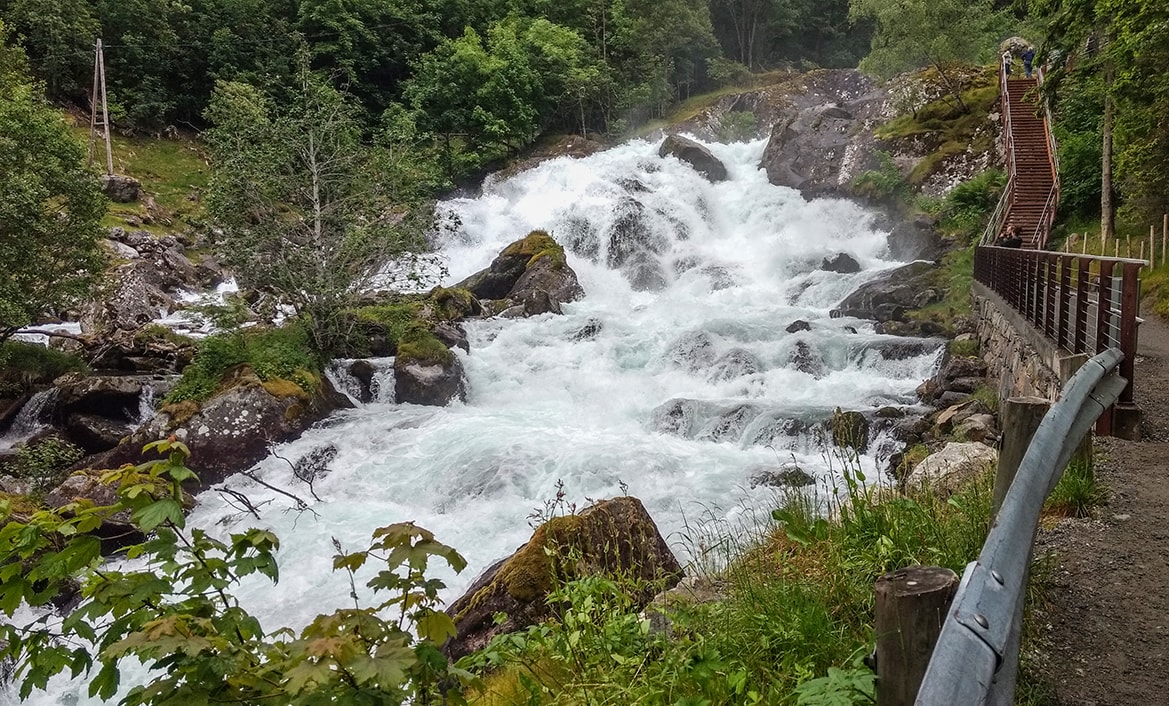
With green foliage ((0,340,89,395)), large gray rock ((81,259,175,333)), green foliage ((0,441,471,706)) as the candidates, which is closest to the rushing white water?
green foliage ((0,441,471,706))

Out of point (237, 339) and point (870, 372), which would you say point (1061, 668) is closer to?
point (870, 372)

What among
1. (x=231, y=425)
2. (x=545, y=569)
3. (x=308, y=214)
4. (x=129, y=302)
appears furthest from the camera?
(x=129, y=302)

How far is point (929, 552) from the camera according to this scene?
→ 10.6 ft

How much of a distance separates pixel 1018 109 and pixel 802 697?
24.8m

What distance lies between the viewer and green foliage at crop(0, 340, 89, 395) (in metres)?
13.3

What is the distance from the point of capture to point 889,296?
16.1 metres

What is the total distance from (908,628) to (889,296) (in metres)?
16.0

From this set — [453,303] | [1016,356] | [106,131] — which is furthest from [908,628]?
[106,131]

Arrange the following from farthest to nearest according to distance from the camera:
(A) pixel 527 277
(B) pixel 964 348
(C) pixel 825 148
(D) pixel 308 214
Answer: (C) pixel 825 148, (A) pixel 527 277, (D) pixel 308 214, (B) pixel 964 348

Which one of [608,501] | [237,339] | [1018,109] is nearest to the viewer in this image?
[608,501]

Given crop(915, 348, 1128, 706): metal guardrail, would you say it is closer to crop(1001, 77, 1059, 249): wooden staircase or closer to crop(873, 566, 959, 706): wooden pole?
crop(873, 566, 959, 706): wooden pole

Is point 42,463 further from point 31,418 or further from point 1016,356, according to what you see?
point 1016,356

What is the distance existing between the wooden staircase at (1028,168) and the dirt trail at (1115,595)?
14.1 metres

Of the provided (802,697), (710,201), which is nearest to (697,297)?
(710,201)
